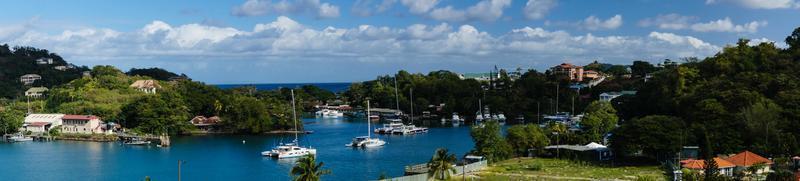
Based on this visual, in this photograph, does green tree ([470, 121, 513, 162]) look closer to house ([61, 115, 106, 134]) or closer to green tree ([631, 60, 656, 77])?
house ([61, 115, 106, 134])

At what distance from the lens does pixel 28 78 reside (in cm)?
10706

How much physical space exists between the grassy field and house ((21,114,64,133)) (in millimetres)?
44041

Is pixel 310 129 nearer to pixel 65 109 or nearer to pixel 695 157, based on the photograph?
pixel 65 109

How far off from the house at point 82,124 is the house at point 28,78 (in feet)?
152

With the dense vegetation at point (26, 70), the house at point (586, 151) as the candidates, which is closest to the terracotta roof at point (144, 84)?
the dense vegetation at point (26, 70)

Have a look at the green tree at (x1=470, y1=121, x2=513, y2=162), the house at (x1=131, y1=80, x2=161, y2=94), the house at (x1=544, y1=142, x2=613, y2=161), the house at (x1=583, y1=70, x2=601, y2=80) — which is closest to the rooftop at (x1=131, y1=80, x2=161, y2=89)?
the house at (x1=131, y1=80, x2=161, y2=94)

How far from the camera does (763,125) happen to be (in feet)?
122

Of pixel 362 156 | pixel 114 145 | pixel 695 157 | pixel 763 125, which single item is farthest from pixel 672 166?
pixel 114 145

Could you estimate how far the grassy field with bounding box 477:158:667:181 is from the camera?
105ft

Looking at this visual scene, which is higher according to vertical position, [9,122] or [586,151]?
[9,122]

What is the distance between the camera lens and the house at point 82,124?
63.7 meters

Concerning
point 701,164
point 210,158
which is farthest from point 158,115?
point 701,164

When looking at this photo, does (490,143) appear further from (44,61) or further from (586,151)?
(44,61)

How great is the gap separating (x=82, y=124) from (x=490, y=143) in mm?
40268
